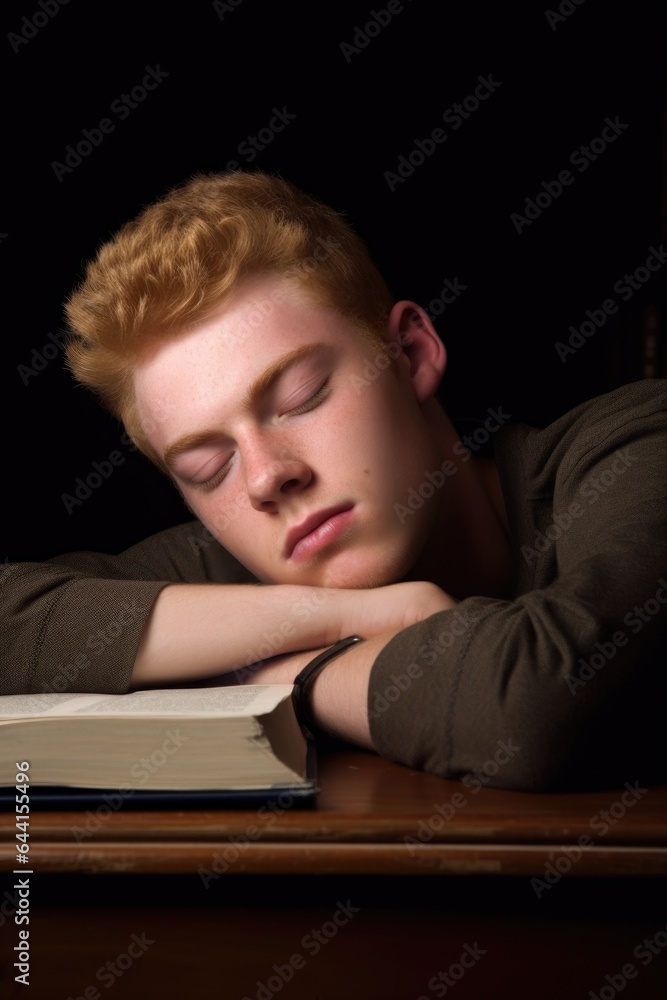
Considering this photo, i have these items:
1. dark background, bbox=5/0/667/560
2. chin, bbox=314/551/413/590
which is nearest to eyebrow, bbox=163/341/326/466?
chin, bbox=314/551/413/590

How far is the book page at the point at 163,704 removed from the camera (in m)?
0.75

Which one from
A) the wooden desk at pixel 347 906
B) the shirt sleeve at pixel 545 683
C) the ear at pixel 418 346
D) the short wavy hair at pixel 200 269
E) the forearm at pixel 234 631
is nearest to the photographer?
the wooden desk at pixel 347 906

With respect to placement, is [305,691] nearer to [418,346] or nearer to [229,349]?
[229,349]

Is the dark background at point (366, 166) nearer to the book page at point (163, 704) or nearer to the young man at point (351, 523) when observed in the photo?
the young man at point (351, 523)

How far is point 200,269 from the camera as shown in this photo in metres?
1.36

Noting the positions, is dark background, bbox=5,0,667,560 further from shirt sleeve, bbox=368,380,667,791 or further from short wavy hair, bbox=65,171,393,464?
shirt sleeve, bbox=368,380,667,791

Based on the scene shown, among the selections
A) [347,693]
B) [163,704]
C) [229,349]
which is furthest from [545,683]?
[229,349]

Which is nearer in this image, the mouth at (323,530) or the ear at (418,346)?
the mouth at (323,530)

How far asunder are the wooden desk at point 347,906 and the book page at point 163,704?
0.08m

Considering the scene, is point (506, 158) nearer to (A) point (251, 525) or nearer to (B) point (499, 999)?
(A) point (251, 525)

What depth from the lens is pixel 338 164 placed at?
220cm

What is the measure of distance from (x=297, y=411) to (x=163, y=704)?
0.54 metres

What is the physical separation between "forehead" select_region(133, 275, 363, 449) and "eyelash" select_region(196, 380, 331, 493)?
0.22ft

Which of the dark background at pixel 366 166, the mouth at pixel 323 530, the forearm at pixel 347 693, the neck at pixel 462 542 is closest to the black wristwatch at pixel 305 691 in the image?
the forearm at pixel 347 693
